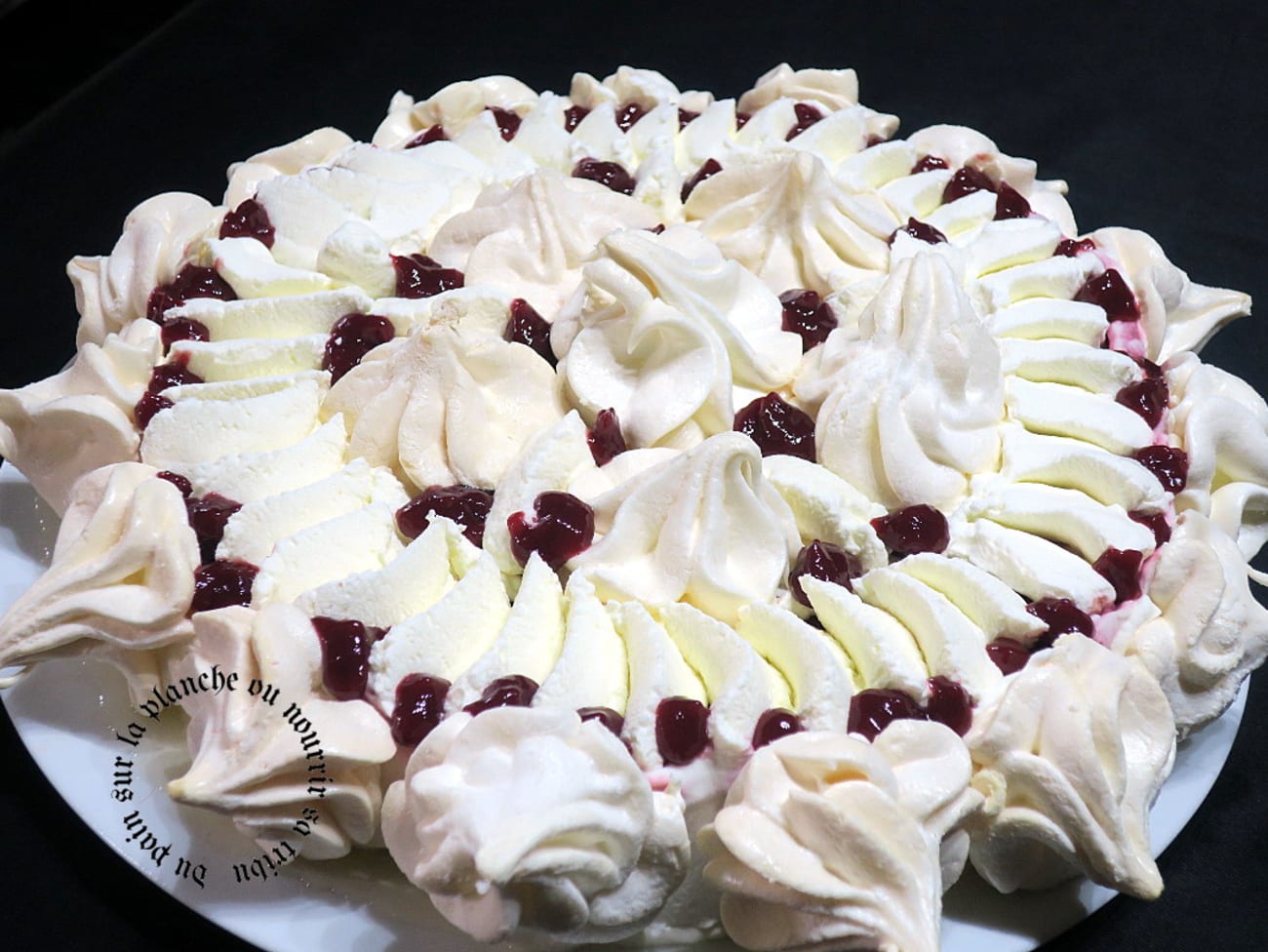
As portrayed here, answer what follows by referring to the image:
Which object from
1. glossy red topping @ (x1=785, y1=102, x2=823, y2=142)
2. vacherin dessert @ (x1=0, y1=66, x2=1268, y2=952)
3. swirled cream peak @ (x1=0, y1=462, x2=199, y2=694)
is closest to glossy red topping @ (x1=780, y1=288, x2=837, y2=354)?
vacherin dessert @ (x1=0, y1=66, x2=1268, y2=952)

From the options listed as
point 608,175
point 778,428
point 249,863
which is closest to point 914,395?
point 778,428

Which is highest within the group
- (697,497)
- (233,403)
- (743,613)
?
(233,403)

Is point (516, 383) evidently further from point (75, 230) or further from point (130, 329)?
point (75, 230)

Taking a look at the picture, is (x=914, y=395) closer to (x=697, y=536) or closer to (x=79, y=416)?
(x=697, y=536)

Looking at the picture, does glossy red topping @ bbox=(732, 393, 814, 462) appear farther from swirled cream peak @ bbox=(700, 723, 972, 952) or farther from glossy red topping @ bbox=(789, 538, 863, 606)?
swirled cream peak @ bbox=(700, 723, 972, 952)

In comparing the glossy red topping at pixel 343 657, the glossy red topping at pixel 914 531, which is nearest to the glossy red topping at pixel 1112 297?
the glossy red topping at pixel 914 531

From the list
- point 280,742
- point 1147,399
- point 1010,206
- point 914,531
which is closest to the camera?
point 280,742

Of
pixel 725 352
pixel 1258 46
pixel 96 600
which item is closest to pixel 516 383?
pixel 725 352
